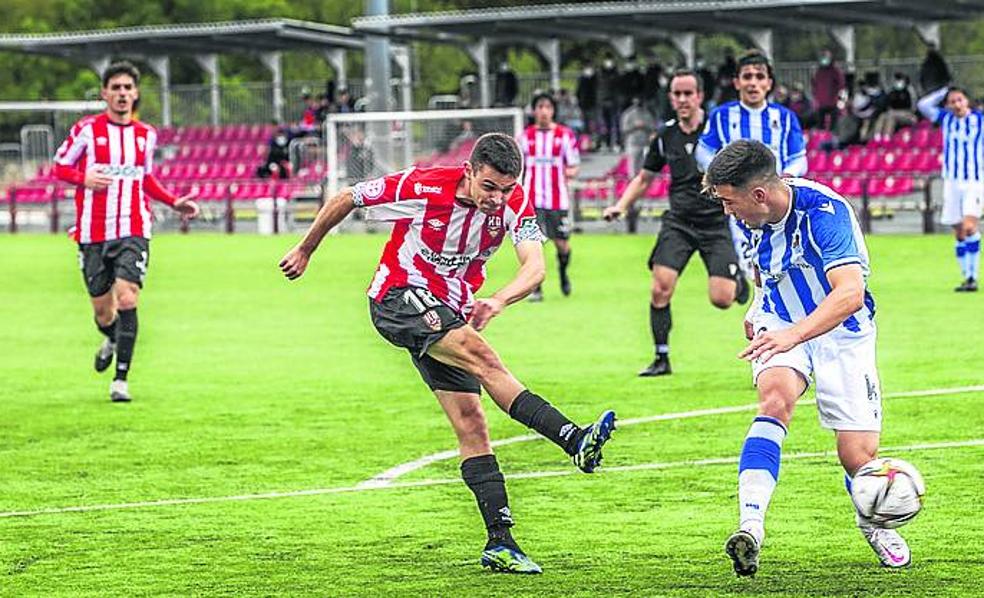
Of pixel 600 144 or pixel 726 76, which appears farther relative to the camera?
pixel 600 144

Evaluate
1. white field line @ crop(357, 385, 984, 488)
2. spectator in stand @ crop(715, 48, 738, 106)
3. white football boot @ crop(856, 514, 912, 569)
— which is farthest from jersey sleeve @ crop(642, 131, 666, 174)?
spectator in stand @ crop(715, 48, 738, 106)

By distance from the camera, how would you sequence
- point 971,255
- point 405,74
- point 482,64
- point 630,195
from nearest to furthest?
point 630,195, point 971,255, point 482,64, point 405,74

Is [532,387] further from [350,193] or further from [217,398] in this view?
[350,193]

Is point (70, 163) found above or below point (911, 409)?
above

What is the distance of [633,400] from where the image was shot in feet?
42.4

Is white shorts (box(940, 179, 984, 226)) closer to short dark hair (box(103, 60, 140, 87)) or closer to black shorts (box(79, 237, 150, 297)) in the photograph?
black shorts (box(79, 237, 150, 297))

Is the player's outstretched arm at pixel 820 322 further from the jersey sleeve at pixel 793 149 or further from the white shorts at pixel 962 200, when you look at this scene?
the white shorts at pixel 962 200

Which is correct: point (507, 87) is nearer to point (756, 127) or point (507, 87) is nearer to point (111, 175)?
point (111, 175)

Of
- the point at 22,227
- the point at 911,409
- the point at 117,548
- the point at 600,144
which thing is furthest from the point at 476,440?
the point at 22,227

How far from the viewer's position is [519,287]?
25.5 ft

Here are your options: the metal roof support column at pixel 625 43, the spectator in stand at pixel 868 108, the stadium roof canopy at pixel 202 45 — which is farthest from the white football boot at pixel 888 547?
the stadium roof canopy at pixel 202 45

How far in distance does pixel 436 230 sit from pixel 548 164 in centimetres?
1483

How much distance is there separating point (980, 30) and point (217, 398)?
183ft

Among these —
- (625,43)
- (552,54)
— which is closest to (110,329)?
(625,43)
